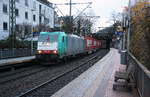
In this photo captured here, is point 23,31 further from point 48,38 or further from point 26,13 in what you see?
point 48,38

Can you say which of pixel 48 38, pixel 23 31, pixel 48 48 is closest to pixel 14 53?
pixel 48 38

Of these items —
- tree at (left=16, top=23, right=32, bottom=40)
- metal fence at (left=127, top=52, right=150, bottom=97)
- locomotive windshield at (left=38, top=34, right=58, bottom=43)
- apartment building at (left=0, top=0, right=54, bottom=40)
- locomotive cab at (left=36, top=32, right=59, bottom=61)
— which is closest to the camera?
metal fence at (left=127, top=52, right=150, bottom=97)

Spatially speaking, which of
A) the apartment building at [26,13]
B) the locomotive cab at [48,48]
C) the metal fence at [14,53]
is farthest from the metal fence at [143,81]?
the apartment building at [26,13]

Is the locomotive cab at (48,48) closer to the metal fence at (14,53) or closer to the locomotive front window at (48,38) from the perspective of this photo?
the locomotive front window at (48,38)

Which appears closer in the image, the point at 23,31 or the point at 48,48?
the point at 48,48

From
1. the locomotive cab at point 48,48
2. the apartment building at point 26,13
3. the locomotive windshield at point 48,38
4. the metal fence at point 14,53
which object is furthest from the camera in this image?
the apartment building at point 26,13

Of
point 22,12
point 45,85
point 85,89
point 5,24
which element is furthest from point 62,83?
point 22,12

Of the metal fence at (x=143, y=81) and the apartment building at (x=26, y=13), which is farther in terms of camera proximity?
the apartment building at (x=26, y=13)

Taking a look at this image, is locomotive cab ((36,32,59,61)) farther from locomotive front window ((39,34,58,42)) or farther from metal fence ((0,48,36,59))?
metal fence ((0,48,36,59))

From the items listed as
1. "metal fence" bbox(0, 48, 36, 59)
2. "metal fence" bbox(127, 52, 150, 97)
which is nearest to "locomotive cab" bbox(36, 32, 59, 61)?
"metal fence" bbox(0, 48, 36, 59)

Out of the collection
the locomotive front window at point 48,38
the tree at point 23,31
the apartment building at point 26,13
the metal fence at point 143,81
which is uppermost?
the apartment building at point 26,13

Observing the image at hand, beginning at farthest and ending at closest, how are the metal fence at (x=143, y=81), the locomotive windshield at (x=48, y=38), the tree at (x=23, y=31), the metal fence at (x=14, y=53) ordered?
the tree at (x=23, y=31)
the metal fence at (x=14, y=53)
the locomotive windshield at (x=48, y=38)
the metal fence at (x=143, y=81)

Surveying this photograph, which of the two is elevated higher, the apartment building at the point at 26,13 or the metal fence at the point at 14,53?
the apartment building at the point at 26,13

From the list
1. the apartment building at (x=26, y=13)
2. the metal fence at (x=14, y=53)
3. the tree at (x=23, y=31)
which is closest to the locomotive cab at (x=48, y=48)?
the metal fence at (x=14, y=53)
